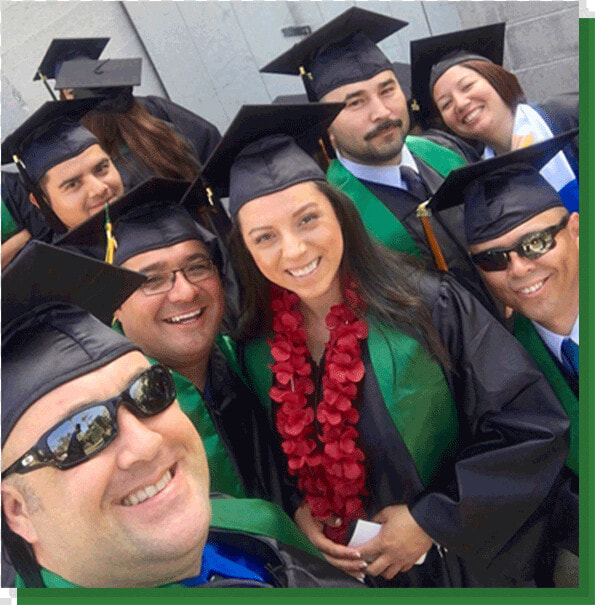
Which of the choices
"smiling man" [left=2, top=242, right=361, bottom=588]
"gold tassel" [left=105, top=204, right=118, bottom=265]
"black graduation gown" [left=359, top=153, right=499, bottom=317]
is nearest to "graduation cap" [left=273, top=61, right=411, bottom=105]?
"black graduation gown" [left=359, top=153, right=499, bottom=317]

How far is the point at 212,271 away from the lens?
1727mm

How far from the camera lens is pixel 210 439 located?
64.2 inches

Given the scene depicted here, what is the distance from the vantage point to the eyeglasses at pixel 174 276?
164 centimetres

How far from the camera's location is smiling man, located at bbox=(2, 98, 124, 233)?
2.30m

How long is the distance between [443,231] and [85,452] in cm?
141

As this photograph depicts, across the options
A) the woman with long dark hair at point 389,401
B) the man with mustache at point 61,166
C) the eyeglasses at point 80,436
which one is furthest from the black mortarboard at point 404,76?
the eyeglasses at point 80,436

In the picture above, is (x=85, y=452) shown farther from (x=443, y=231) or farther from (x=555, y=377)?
(x=443, y=231)

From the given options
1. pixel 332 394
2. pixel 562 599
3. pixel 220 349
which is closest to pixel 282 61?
pixel 220 349

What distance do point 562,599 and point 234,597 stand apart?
51 centimetres

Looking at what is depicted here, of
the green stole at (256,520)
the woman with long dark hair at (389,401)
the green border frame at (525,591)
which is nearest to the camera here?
the green border frame at (525,591)

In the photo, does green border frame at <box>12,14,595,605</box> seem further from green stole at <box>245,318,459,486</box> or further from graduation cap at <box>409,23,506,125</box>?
graduation cap at <box>409,23,506,125</box>

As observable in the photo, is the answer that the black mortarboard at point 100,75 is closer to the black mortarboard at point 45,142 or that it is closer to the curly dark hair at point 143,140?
the curly dark hair at point 143,140

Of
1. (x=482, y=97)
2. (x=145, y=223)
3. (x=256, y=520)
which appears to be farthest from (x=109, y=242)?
(x=482, y=97)

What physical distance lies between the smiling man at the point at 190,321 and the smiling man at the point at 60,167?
0.55m
